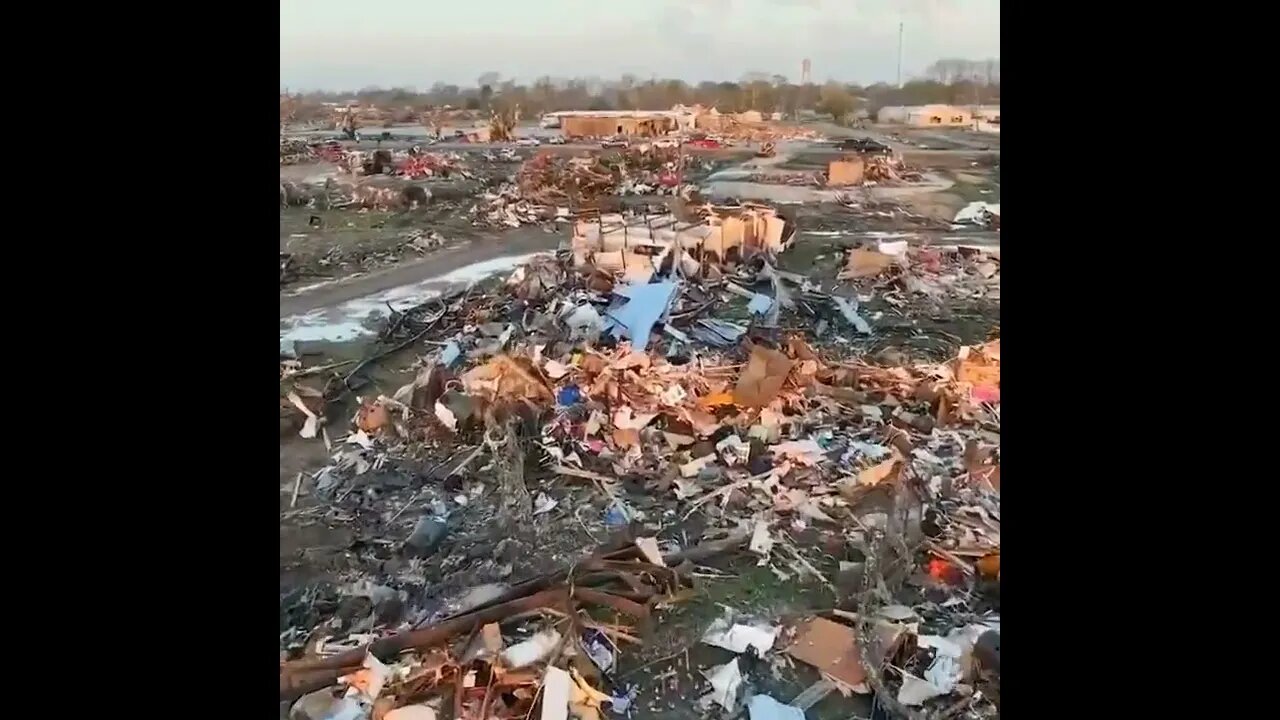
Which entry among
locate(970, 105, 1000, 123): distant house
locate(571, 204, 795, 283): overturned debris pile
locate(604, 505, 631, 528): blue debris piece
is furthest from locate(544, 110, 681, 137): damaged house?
locate(604, 505, 631, 528): blue debris piece

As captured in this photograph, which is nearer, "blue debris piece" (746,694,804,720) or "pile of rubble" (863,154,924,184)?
"blue debris piece" (746,694,804,720)

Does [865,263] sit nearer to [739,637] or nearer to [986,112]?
[986,112]

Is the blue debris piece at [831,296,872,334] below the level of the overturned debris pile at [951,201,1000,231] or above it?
below

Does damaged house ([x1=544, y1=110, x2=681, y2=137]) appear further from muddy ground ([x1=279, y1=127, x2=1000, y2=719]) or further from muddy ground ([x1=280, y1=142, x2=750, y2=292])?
muddy ground ([x1=279, y1=127, x2=1000, y2=719])

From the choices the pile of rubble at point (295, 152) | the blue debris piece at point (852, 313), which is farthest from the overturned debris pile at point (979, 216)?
the pile of rubble at point (295, 152)

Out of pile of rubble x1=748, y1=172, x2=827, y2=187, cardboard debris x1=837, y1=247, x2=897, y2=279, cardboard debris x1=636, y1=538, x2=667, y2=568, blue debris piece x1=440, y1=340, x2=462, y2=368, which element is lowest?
cardboard debris x1=636, y1=538, x2=667, y2=568
